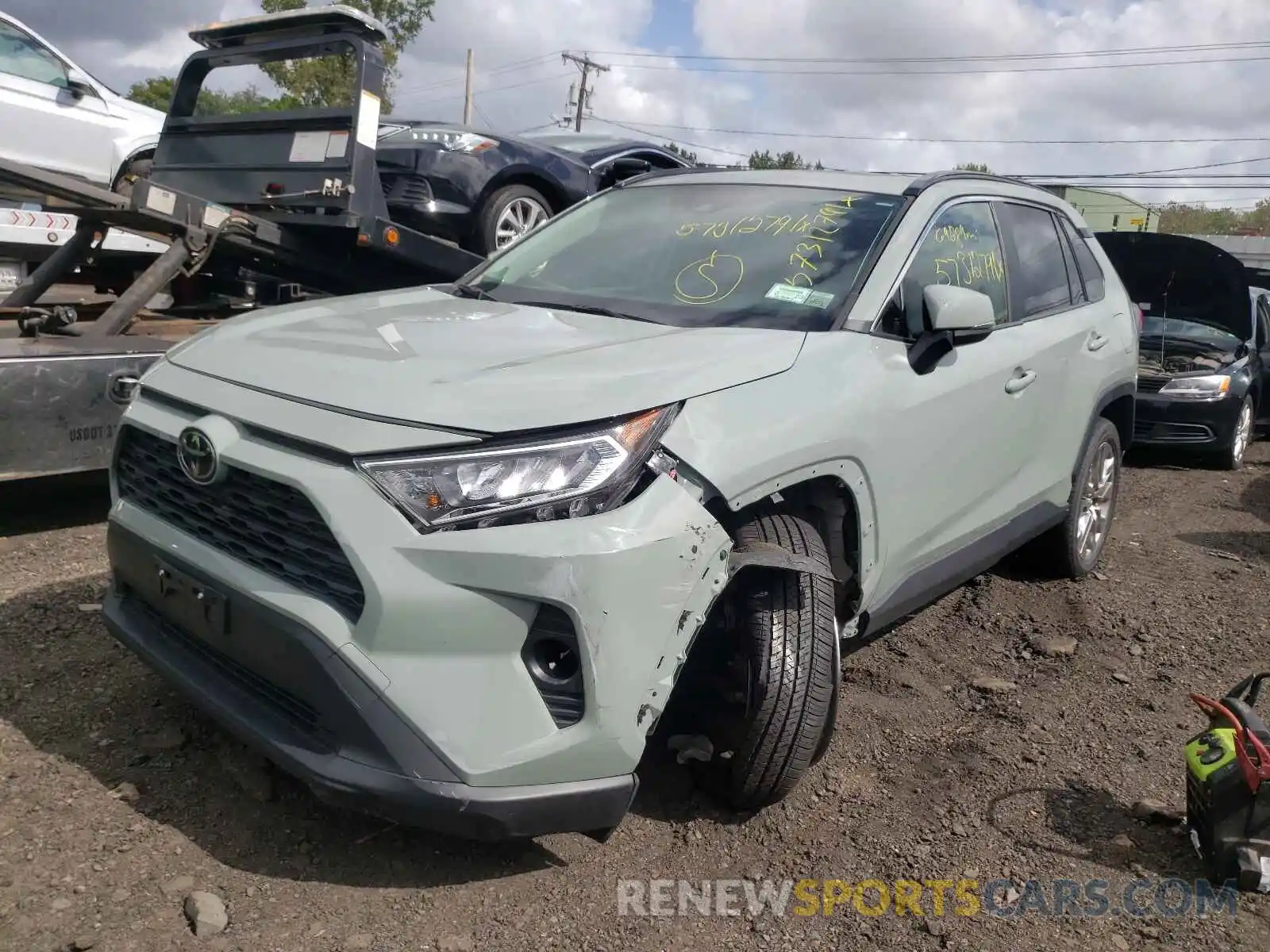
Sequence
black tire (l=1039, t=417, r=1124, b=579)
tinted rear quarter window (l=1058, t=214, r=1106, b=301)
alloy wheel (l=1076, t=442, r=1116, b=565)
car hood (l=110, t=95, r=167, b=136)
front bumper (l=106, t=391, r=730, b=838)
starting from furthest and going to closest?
1. car hood (l=110, t=95, r=167, b=136)
2. alloy wheel (l=1076, t=442, r=1116, b=565)
3. tinted rear quarter window (l=1058, t=214, r=1106, b=301)
4. black tire (l=1039, t=417, r=1124, b=579)
5. front bumper (l=106, t=391, r=730, b=838)

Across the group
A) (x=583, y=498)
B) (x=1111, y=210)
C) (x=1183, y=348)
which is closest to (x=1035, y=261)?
(x=583, y=498)

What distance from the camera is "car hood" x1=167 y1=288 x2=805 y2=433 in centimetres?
224

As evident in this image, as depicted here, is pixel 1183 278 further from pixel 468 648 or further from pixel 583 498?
pixel 468 648

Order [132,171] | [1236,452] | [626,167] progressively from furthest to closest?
[1236,452] < [132,171] < [626,167]

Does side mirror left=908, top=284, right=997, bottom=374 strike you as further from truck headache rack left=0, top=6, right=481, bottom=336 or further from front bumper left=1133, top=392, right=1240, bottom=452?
front bumper left=1133, top=392, right=1240, bottom=452

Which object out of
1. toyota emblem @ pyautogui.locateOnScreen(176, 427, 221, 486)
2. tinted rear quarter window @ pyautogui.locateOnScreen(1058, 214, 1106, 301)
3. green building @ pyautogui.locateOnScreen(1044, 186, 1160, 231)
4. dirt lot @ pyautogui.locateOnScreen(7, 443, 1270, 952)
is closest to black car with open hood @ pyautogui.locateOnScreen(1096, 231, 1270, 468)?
tinted rear quarter window @ pyautogui.locateOnScreen(1058, 214, 1106, 301)

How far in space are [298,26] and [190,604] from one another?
3.64 m

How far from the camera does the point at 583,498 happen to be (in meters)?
2.19

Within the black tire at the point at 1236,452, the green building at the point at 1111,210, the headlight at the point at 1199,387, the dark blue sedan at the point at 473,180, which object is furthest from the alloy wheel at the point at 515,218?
the green building at the point at 1111,210

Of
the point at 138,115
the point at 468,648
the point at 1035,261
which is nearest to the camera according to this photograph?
the point at 468,648

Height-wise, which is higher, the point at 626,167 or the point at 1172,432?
the point at 626,167

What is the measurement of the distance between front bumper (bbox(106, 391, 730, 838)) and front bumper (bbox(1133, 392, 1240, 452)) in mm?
7632

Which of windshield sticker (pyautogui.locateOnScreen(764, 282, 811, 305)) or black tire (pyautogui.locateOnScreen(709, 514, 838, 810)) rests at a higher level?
windshield sticker (pyautogui.locateOnScreen(764, 282, 811, 305))

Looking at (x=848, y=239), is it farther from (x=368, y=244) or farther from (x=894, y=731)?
(x=368, y=244)
